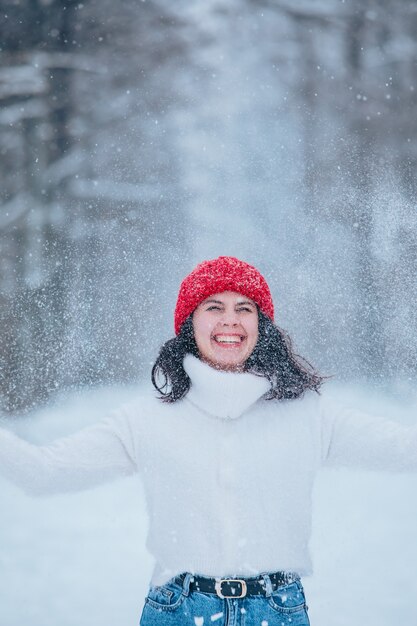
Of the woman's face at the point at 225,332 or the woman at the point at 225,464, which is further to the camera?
the woman's face at the point at 225,332

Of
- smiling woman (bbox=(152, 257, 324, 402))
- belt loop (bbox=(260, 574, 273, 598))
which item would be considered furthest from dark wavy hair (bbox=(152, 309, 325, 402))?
belt loop (bbox=(260, 574, 273, 598))

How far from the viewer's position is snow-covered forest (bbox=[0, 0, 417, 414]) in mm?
3299

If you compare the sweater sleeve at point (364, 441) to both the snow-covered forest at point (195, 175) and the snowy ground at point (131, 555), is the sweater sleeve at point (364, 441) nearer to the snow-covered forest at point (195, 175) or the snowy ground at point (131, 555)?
the snowy ground at point (131, 555)

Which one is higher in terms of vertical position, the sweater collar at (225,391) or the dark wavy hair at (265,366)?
the dark wavy hair at (265,366)

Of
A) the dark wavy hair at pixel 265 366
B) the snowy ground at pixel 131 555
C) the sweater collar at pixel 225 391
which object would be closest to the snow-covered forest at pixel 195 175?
the snowy ground at pixel 131 555

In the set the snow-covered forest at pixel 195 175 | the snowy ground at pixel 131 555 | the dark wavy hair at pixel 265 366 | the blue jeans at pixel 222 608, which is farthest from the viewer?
the snow-covered forest at pixel 195 175

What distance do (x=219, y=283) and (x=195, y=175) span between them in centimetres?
263

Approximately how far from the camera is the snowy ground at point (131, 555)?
1782 mm

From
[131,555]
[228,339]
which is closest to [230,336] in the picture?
[228,339]

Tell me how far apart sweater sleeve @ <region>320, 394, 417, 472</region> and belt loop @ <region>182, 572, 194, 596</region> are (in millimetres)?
256

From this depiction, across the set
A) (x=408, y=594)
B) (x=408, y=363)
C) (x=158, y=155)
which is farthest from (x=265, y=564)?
(x=158, y=155)

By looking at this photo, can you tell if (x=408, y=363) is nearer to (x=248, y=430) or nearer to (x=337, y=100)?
(x=337, y=100)

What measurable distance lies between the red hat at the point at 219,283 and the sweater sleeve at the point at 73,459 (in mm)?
216

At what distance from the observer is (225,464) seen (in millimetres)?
901
